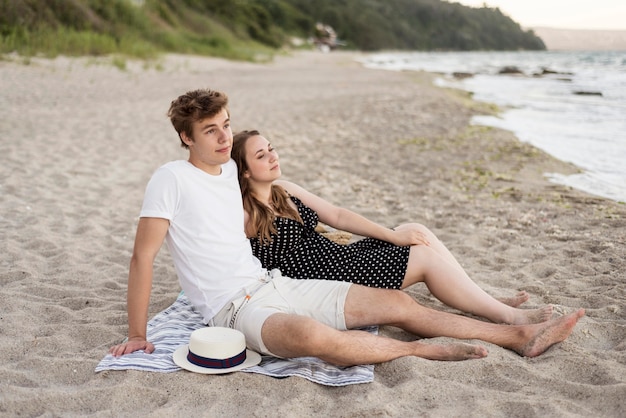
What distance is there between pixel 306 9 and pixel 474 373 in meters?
80.7

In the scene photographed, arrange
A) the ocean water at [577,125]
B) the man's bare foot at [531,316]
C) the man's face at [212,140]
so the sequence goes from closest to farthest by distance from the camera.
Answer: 1. the man's face at [212,140]
2. the man's bare foot at [531,316]
3. the ocean water at [577,125]

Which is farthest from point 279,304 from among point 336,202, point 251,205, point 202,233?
point 336,202

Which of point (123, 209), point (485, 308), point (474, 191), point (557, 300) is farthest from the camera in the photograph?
point (474, 191)

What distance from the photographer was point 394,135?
10195 mm

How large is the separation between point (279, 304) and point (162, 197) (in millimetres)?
745

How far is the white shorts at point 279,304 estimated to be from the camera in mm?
2816

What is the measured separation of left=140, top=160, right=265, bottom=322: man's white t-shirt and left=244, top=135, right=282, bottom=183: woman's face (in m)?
0.25

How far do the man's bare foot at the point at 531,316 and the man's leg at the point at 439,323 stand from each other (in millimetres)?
162

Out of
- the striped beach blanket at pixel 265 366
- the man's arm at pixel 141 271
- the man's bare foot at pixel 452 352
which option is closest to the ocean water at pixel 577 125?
the man's bare foot at pixel 452 352

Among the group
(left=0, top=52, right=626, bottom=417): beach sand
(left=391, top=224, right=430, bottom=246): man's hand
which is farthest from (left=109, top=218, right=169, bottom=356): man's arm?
(left=391, top=224, right=430, bottom=246): man's hand

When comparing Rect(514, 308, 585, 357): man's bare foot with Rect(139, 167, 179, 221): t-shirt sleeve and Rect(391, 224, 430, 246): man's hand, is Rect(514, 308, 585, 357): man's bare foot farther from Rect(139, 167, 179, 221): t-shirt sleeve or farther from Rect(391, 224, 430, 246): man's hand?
Rect(139, 167, 179, 221): t-shirt sleeve

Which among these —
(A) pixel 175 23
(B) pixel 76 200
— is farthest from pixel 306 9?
(B) pixel 76 200

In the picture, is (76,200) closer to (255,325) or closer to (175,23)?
(255,325)

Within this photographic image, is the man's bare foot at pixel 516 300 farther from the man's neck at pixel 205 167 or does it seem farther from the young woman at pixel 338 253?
the man's neck at pixel 205 167
